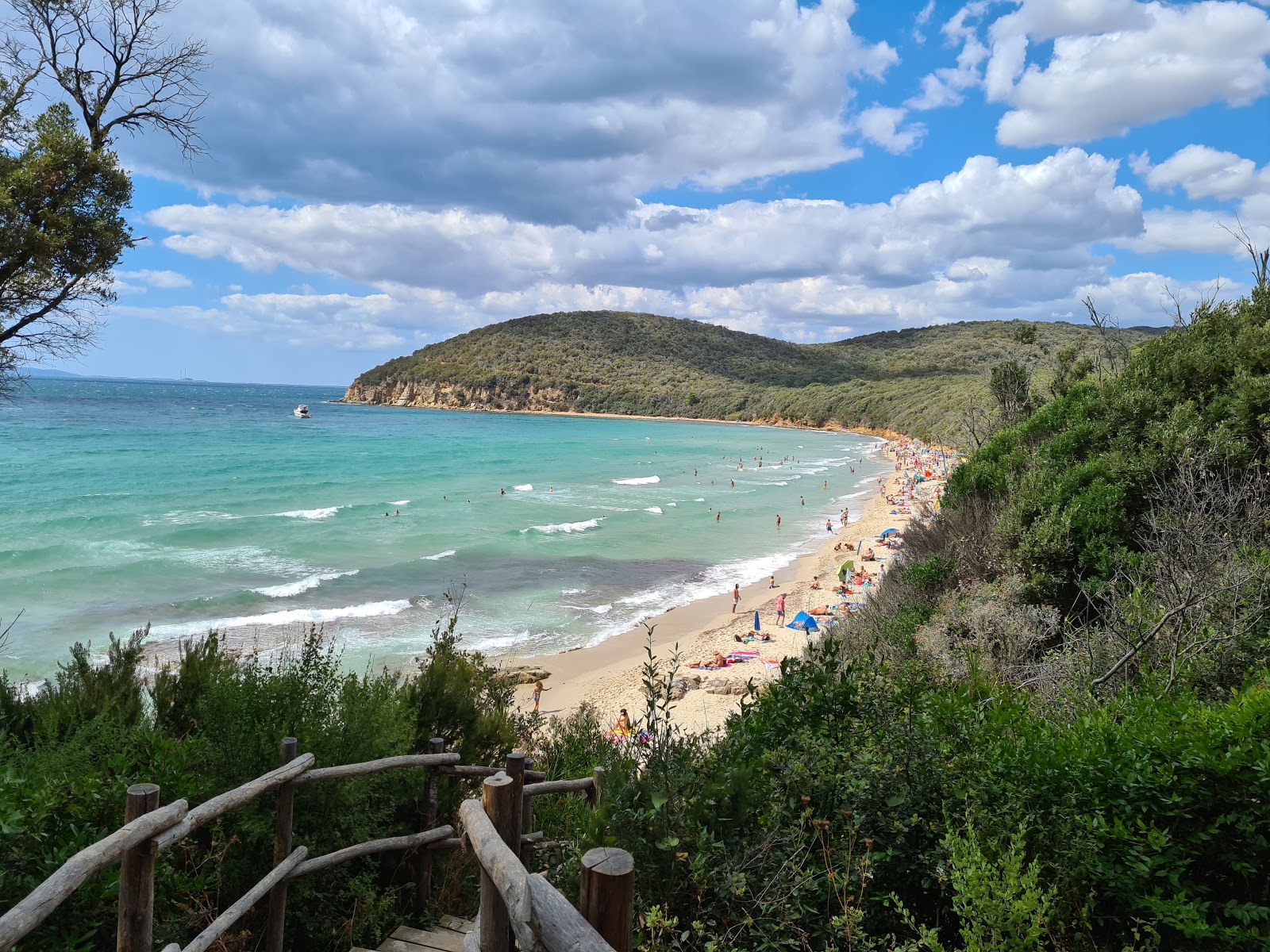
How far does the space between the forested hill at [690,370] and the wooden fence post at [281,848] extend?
79.4 m

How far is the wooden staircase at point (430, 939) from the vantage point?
4039 mm

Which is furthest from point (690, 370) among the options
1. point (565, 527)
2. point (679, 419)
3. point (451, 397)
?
point (565, 527)

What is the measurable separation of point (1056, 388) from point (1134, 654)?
64.1ft

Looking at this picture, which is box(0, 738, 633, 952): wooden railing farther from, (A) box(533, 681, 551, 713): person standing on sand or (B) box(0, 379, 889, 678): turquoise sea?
(B) box(0, 379, 889, 678): turquoise sea

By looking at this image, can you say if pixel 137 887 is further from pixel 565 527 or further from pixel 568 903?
pixel 565 527

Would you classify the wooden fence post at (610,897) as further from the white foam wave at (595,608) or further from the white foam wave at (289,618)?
the white foam wave at (595,608)

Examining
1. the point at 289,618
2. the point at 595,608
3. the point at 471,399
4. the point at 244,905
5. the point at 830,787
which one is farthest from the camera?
the point at 471,399

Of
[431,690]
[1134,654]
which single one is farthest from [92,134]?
[1134,654]

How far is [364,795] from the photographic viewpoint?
14.9ft

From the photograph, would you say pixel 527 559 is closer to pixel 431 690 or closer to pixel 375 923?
pixel 431 690

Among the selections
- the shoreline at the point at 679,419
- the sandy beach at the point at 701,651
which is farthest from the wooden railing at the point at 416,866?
the shoreline at the point at 679,419

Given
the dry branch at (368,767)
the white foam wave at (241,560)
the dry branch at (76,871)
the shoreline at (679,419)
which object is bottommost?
the white foam wave at (241,560)

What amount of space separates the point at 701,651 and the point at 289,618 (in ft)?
33.3

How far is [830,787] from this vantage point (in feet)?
12.8
